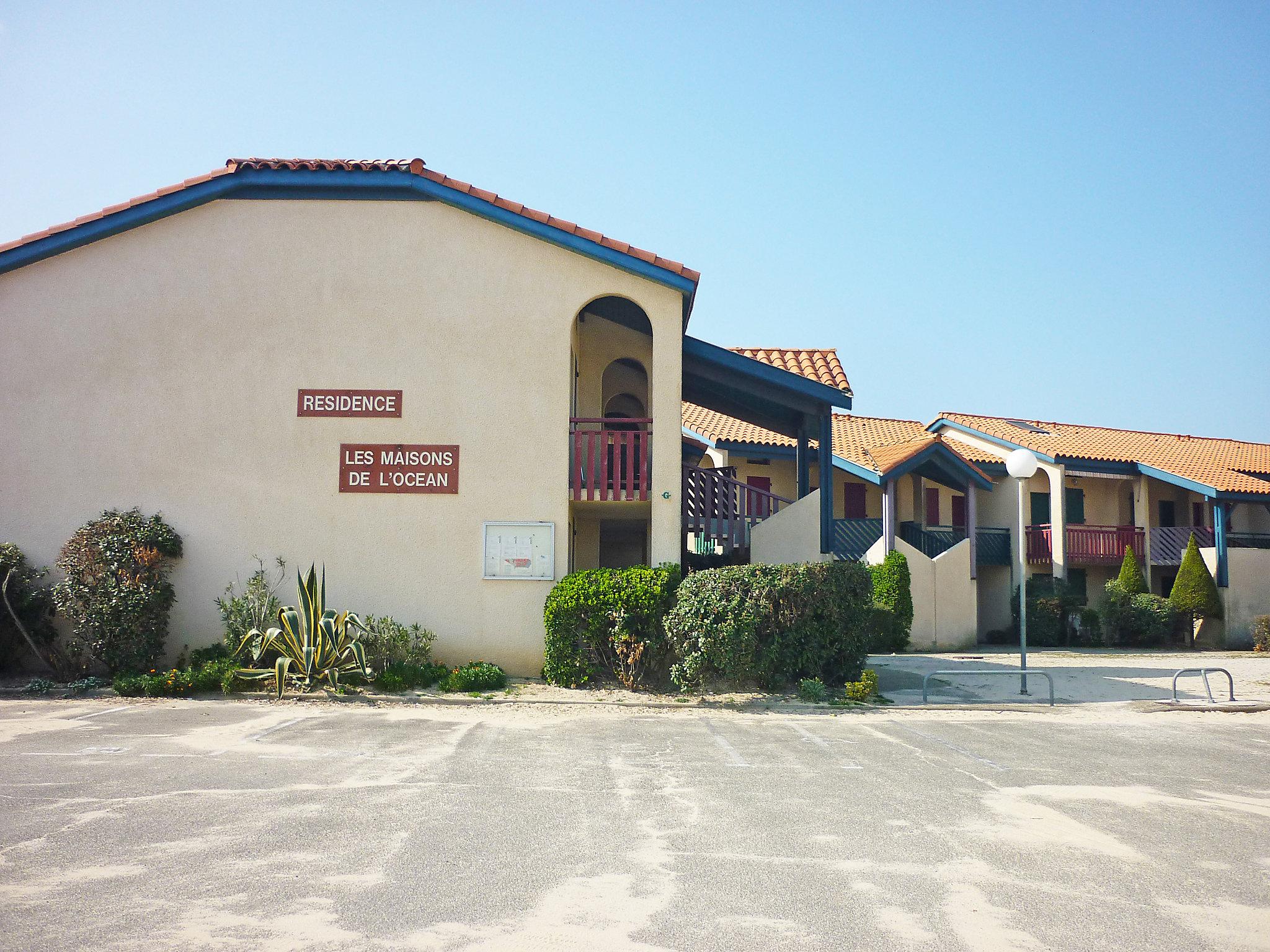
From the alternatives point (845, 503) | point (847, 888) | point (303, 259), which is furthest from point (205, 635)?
point (845, 503)

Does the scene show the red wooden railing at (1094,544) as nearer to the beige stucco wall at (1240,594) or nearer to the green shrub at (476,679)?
the beige stucco wall at (1240,594)

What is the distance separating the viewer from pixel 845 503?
30141 millimetres

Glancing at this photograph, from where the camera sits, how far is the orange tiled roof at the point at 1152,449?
96.8ft

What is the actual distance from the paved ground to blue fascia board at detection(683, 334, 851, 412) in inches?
255

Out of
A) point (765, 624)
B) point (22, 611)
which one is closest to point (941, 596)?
point (765, 624)

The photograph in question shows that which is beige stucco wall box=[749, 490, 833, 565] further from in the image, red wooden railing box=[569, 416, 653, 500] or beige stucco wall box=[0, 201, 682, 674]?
red wooden railing box=[569, 416, 653, 500]

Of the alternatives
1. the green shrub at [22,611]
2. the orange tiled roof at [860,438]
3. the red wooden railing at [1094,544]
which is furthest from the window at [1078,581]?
the green shrub at [22,611]

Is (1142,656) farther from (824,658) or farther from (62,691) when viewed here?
(62,691)

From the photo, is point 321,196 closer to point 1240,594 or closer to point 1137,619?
point 1137,619

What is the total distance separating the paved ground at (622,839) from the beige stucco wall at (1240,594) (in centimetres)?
2029

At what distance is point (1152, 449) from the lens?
3256 centimetres

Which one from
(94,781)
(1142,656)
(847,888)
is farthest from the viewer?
(1142,656)

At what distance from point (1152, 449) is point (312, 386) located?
2915 centimetres

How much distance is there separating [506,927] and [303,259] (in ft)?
41.3
